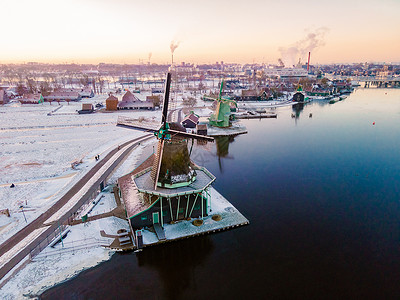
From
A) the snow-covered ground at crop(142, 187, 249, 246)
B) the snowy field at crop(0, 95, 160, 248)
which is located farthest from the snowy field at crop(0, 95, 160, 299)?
the snow-covered ground at crop(142, 187, 249, 246)

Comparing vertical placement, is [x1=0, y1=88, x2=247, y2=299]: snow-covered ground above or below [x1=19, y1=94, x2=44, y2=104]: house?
below

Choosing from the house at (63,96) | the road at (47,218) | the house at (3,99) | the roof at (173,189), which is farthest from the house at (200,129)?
the house at (3,99)

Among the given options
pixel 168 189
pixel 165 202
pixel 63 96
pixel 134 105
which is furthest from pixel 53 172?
pixel 63 96

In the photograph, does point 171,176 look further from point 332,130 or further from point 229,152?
point 332,130

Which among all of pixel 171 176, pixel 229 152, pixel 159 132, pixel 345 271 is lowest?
pixel 345 271

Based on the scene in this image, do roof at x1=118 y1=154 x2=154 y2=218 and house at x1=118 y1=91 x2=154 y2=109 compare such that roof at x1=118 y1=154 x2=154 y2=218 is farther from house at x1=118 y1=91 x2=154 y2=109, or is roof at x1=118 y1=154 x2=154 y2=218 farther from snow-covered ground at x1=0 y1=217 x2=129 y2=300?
house at x1=118 y1=91 x2=154 y2=109

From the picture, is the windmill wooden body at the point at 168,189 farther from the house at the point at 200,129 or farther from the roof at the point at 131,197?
the house at the point at 200,129

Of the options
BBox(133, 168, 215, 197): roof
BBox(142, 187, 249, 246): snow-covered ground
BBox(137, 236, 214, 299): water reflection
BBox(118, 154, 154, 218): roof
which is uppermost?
BBox(133, 168, 215, 197): roof

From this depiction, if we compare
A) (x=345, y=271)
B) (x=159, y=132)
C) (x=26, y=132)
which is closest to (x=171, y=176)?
(x=159, y=132)
